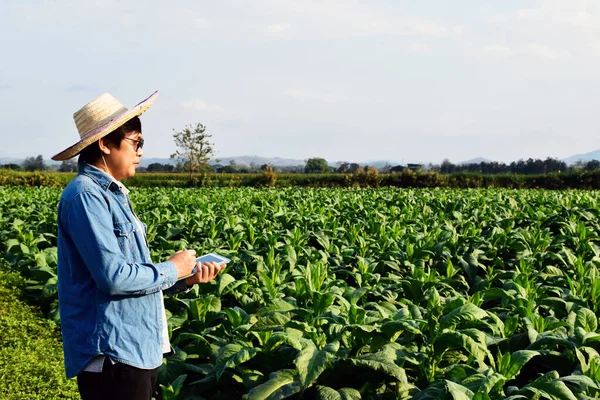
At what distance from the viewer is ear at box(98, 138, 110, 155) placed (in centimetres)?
280

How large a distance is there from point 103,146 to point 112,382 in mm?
1124

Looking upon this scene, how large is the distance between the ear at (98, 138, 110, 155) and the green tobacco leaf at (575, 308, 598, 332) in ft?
11.5

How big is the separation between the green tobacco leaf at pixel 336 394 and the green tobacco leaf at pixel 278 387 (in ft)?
0.49

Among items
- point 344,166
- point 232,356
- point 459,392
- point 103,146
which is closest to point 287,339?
point 232,356

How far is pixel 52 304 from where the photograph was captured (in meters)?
7.23

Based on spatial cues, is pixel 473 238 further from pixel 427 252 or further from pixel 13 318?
pixel 13 318

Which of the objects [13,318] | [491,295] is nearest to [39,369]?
[13,318]

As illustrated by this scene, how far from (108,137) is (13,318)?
16.8 ft

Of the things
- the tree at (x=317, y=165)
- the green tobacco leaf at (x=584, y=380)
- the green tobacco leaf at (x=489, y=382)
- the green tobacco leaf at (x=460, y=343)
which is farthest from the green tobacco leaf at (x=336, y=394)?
the tree at (x=317, y=165)

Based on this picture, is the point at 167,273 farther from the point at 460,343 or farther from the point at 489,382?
the point at 460,343

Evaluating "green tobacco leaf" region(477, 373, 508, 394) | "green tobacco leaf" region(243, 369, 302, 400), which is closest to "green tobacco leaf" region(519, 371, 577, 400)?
"green tobacco leaf" region(477, 373, 508, 394)

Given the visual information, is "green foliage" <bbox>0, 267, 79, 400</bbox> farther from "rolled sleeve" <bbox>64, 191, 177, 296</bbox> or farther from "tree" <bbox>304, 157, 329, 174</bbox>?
"tree" <bbox>304, 157, 329, 174</bbox>

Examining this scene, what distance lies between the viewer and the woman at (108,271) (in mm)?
2590

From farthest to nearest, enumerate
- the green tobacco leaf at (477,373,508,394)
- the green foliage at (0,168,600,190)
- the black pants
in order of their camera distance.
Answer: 1. the green foliage at (0,168,600,190)
2. the green tobacco leaf at (477,373,508,394)
3. the black pants
